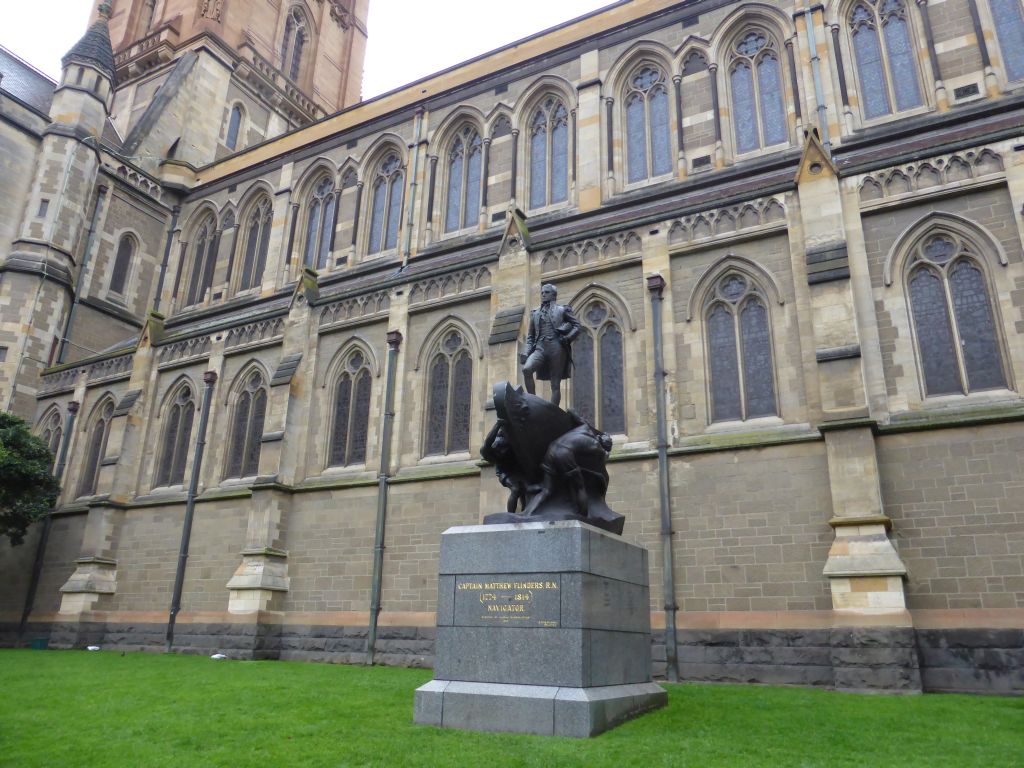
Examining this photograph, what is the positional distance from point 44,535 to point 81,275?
410 inches

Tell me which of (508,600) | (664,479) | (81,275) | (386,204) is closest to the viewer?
(508,600)

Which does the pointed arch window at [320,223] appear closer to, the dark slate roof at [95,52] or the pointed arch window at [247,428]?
the pointed arch window at [247,428]

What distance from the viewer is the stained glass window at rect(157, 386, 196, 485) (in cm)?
2445

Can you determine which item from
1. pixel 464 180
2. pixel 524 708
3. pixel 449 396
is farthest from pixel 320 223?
pixel 524 708

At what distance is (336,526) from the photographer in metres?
19.9

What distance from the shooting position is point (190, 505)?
22438 mm

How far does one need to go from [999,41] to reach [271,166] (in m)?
24.1

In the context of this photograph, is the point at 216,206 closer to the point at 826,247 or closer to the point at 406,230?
the point at 406,230

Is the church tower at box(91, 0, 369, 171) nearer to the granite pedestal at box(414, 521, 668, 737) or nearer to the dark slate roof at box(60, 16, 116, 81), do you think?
the dark slate roof at box(60, 16, 116, 81)

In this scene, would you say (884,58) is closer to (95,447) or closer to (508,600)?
(508,600)

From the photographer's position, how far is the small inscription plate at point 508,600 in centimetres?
782

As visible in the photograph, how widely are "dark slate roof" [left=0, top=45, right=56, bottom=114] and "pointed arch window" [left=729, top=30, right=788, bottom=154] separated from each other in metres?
27.7

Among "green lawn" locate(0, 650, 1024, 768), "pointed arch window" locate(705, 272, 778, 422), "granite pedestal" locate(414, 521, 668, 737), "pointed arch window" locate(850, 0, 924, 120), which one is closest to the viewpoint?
"green lawn" locate(0, 650, 1024, 768)

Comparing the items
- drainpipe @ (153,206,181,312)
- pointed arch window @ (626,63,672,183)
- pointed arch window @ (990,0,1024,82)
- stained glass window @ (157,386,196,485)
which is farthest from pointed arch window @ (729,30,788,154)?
drainpipe @ (153,206,181,312)
